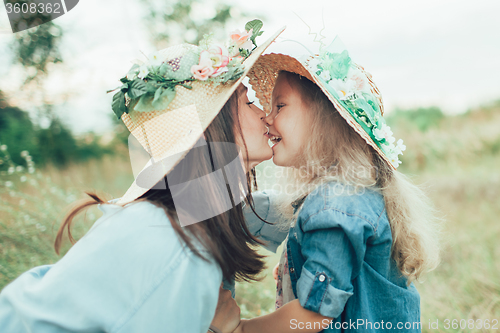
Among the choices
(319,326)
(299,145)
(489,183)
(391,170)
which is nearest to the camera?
(319,326)

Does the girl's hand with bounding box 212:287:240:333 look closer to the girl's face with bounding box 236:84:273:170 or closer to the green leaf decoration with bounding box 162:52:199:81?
the girl's face with bounding box 236:84:273:170

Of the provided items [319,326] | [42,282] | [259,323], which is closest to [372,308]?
[319,326]

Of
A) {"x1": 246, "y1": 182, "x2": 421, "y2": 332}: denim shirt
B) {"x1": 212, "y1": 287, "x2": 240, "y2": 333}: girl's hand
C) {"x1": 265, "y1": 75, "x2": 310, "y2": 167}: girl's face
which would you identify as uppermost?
{"x1": 265, "y1": 75, "x2": 310, "y2": 167}: girl's face

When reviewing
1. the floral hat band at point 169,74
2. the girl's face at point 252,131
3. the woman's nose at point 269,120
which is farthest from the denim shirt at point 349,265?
the floral hat band at point 169,74

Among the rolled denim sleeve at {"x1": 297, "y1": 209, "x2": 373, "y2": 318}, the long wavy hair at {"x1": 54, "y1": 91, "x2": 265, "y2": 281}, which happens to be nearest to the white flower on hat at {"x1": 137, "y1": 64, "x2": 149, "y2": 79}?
the long wavy hair at {"x1": 54, "y1": 91, "x2": 265, "y2": 281}

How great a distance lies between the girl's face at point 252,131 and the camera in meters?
1.59

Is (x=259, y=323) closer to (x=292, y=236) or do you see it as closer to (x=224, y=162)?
(x=292, y=236)

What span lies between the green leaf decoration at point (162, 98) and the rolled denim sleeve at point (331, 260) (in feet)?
2.64

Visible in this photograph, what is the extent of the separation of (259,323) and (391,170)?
1036 millimetres

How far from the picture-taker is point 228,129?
1.46 m

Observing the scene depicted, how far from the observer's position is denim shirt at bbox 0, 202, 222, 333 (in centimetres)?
103

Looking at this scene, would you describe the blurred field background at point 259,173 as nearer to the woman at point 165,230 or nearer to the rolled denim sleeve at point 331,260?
the woman at point 165,230

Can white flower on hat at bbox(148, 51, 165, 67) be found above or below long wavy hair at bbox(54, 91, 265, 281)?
above

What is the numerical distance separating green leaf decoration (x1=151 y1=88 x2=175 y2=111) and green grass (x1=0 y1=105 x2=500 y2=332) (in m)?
1.31
